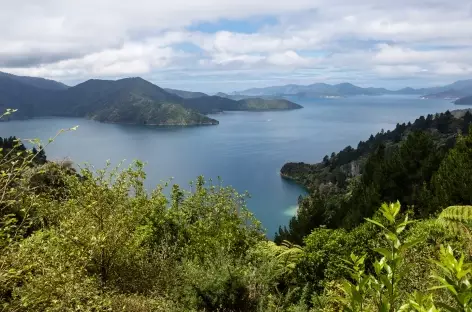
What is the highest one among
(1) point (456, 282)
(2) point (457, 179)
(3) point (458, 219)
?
(1) point (456, 282)

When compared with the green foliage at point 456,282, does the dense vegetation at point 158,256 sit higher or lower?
lower

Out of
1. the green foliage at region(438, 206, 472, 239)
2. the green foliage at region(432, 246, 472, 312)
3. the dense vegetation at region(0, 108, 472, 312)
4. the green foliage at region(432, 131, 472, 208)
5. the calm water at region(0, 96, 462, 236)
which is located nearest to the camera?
the green foliage at region(432, 246, 472, 312)

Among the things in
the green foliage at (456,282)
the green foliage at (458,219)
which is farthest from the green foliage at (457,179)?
the green foliage at (456,282)

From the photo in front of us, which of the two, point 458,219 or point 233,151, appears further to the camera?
point 233,151

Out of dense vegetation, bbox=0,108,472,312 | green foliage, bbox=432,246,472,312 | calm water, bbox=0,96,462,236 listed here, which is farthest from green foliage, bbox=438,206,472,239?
calm water, bbox=0,96,462,236

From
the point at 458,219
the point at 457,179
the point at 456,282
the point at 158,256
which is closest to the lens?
the point at 456,282

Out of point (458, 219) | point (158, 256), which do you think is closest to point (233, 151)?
point (158, 256)

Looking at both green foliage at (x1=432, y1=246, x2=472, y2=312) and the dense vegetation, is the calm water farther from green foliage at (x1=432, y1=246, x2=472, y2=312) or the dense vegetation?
green foliage at (x1=432, y1=246, x2=472, y2=312)

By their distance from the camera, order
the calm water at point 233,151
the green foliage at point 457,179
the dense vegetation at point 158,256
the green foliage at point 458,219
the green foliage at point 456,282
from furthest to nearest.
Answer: the calm water at point 233,151 → the green foliage at point 457,179 → the green foliage at point 458,219 → the dense vegetation at point 158,256 → the green foliage at point 456,282

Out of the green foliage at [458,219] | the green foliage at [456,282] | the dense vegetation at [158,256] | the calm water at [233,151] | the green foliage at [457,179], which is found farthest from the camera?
the calm water at [233,151]

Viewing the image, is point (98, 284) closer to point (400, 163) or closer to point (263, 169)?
point (400, 163)

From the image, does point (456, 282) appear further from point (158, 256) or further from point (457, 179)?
point (457, 179)

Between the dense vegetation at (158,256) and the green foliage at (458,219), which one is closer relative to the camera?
the dense vegetation at (158,256)

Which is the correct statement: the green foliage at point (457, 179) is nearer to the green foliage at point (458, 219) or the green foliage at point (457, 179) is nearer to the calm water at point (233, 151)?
the green foliage at point (458, 219)
